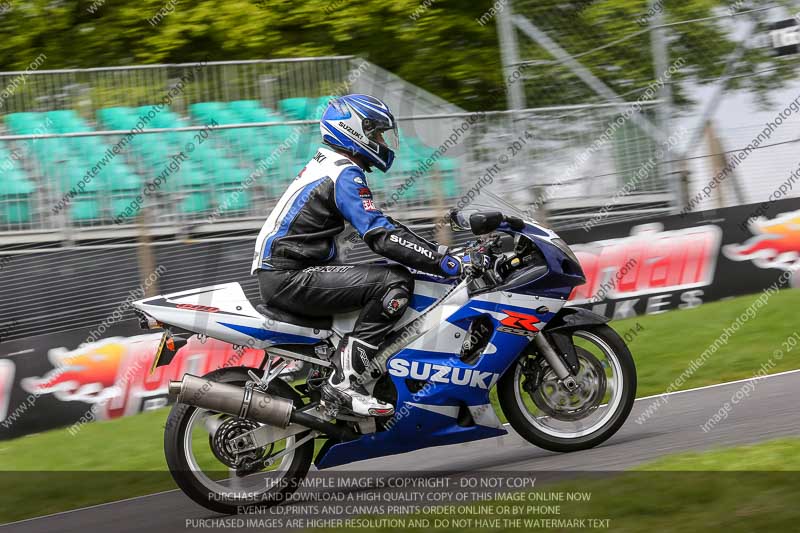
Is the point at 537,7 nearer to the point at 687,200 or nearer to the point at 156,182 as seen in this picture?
the point at 687,200

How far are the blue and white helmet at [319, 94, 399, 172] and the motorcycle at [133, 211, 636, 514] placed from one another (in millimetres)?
631

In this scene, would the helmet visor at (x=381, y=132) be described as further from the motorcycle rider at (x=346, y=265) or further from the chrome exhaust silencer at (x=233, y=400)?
the chrome exhaust silencer at (x=233, y=400)

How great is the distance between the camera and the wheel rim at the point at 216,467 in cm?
627

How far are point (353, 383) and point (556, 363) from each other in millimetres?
1194

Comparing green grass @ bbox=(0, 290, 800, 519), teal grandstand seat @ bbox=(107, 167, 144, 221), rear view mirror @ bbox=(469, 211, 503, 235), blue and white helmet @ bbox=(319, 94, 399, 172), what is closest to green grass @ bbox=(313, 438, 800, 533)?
rear view mirror @ bbox=(469, 211, 503, 235)

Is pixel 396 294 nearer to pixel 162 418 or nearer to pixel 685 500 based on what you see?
pixel 685 500

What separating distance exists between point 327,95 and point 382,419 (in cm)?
885

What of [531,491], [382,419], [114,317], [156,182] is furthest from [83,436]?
[531,491]

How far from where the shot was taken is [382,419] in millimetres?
6438

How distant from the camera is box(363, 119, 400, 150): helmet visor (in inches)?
256

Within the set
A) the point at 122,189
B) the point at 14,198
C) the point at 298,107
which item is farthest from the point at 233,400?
the point at 298,107

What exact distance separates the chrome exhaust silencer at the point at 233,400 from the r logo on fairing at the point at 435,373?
2.11 feet

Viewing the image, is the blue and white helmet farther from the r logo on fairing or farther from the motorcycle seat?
the r logo on fairing

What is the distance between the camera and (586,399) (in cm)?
662
